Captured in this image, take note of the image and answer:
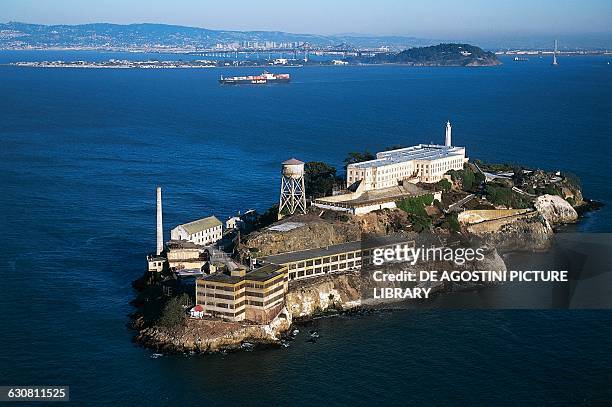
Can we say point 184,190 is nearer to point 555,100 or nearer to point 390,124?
point 390,124

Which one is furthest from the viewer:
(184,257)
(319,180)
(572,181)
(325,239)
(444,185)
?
(572,181)

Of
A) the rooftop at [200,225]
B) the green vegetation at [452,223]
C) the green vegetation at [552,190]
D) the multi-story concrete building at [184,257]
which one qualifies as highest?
the green vegetation at [552,190]

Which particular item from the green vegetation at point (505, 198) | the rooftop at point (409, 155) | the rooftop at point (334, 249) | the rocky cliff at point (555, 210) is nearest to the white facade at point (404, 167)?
the rooftop at point (409, 155)

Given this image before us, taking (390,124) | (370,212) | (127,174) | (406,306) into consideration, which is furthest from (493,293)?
(390,124)

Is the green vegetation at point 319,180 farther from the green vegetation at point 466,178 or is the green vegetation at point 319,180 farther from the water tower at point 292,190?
the green vegetation at point 466,178

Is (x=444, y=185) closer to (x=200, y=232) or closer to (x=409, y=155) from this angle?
(x=409, y=155)

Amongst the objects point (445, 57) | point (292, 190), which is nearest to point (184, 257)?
point (292, 190)
